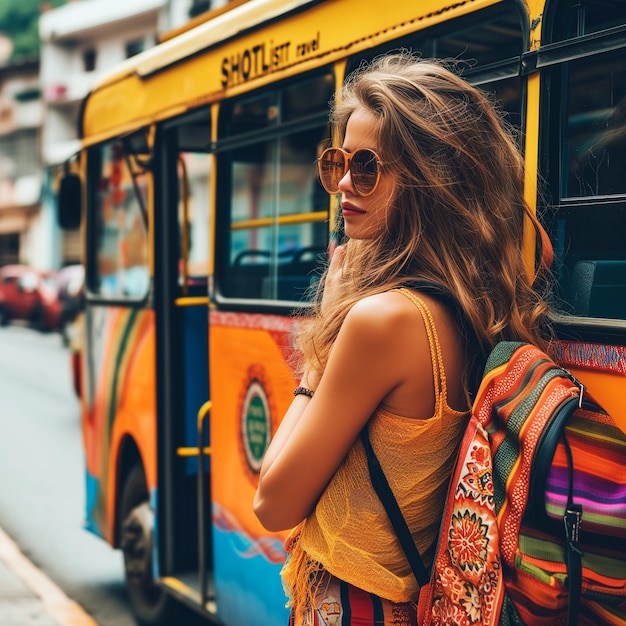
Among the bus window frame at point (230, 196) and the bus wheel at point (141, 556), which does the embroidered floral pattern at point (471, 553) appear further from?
the bus wheel at point (141, 556)

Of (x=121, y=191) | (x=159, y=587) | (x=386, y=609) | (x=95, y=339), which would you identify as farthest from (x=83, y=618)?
(x=386, y=609)

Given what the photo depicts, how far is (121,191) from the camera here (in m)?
5.03

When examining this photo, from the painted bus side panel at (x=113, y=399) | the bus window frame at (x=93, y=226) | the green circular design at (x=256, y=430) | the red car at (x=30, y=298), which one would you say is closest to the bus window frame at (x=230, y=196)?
the green circular design at (x=256, y=430)

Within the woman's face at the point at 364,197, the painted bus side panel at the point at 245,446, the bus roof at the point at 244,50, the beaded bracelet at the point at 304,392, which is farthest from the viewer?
the painted bus side panel at the point at 245,446

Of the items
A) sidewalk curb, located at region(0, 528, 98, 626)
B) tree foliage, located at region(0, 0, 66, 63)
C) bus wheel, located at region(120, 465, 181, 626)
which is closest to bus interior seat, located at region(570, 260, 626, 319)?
bus wheel, located at region(120, 465, 181, 626)

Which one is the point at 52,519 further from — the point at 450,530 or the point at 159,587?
the point at 450,530

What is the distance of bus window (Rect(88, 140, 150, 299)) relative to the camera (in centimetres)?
473

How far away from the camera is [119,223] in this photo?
16.8ft

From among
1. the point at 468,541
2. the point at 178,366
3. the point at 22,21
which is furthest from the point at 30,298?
the point at 22,21

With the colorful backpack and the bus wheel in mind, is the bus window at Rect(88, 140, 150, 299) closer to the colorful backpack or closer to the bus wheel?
the bus wheel

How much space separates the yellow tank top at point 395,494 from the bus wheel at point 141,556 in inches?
119

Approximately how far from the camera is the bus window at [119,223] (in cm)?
473

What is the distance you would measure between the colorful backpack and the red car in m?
22.4

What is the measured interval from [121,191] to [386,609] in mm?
3546
